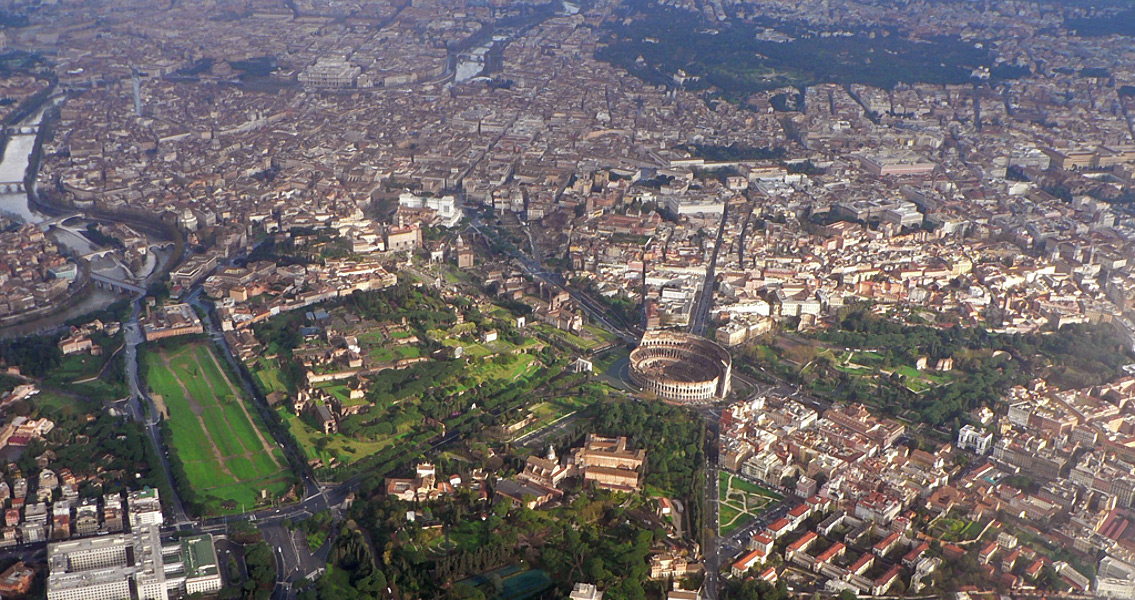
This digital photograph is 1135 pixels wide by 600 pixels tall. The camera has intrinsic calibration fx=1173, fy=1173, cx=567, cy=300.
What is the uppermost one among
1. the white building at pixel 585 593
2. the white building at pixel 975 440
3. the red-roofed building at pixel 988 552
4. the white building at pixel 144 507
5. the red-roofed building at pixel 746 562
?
the white building at pixel 585 593

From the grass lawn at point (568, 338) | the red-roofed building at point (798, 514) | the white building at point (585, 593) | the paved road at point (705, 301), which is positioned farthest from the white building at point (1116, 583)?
the grass lawn at point (568, 338)

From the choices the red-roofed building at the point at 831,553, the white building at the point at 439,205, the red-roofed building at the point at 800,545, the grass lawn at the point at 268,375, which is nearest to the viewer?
the red-roofed building at the point at 831,553

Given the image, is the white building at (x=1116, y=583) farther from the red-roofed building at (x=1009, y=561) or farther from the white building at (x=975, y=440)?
the white building at (x=975, y=440)

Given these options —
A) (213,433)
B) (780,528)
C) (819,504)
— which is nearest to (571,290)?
(213,433)

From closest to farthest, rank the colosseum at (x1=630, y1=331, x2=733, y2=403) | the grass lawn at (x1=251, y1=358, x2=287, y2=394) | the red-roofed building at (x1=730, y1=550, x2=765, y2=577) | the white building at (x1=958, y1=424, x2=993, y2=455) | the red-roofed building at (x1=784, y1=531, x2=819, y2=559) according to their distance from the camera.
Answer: the red-roofed building at (x1=730, y1=550, x2=765, y2=577)
the red-roofed building at (x1=784, y1=531, x2=819, y2=559)
the white building at (x1=958, y1=424, x2=993, y2=455)
the grass lawn at (x1=251, y1=358, x2=287, y2=394)
the colosseum at (x1=630, y1=331, x2=733, y2=403)

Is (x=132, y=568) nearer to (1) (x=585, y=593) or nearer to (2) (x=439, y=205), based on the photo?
(1) (x=585, y=593)

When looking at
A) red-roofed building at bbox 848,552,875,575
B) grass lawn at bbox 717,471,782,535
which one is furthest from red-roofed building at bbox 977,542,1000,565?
grass lawn at bbox 717,471,782,535

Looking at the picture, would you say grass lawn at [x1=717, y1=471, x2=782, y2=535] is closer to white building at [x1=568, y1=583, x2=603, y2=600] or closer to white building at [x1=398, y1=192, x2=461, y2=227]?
white building at [x1=568, y1=583, x2=603, y2=600]
